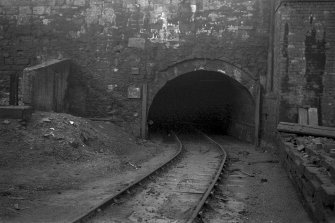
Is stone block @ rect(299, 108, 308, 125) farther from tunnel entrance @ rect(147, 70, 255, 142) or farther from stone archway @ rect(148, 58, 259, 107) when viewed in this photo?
tunnel entrance @ rect(147, 70, 255, 142)

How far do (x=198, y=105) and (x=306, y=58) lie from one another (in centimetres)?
1107

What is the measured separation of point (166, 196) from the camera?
7418mm

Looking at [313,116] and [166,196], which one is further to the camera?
[313,116]

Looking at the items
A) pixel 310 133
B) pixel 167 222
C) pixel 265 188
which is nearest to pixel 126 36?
pixel 310 133

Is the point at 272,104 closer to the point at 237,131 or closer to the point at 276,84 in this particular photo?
the point at 276,84

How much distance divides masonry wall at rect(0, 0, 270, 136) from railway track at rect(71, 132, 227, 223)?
14.2ft

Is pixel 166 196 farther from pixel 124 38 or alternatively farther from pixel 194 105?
pixel 194 105

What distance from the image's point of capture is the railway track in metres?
6.05

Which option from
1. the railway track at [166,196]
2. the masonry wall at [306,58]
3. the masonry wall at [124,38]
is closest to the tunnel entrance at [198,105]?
the masonry wall at [124,38]

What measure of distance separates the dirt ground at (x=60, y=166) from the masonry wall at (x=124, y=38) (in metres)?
2.39

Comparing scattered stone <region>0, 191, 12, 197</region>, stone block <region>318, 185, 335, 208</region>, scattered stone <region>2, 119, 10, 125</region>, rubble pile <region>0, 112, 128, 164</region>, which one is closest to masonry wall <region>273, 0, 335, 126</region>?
rubble pile <region>0, 112, 128, 164</region>

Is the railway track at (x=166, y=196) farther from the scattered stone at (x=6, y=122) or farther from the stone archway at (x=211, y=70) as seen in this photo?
the scattered stone at (x=6, y=122)

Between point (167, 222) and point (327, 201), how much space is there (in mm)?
2090

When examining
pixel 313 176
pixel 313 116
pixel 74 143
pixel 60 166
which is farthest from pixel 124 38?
pixel 313 176
